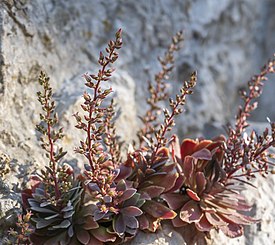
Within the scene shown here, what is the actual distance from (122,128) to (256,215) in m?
0.92

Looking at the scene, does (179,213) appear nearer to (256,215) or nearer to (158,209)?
(158,209)

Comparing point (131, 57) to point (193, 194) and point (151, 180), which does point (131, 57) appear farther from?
point (193, 194)

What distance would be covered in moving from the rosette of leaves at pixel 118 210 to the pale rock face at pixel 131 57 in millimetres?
180

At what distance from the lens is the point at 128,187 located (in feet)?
6.43

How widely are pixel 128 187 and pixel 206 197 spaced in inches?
15.3

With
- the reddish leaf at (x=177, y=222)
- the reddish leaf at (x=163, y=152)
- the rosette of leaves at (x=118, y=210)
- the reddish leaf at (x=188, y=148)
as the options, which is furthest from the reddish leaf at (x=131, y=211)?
the reddish leaf at (x=188, y=148)

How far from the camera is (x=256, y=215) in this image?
2.31 meters

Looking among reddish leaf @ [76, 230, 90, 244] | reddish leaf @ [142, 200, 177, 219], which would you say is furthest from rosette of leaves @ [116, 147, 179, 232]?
reddish leaf @ [76, 230, 90, 244]

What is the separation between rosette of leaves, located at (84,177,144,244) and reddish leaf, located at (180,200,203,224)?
210 millimetres

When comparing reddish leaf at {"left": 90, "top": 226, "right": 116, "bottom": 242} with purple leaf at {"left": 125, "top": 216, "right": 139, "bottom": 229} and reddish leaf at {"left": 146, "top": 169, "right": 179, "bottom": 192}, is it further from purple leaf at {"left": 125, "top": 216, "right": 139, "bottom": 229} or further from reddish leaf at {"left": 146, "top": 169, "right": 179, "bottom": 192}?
reddish leaf at {"left": 146, "top": 169, "right": 179, "bottom": 192}

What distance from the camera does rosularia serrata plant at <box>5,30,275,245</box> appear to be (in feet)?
5.94

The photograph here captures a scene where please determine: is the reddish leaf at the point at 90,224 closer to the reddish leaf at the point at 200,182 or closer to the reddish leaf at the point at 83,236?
the reddish leaf at the point at 83,236

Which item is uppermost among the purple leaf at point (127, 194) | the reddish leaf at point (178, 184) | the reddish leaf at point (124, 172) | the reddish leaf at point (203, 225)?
the reddish leaf at point (124, 172)

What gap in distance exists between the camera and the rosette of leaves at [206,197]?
200cm
